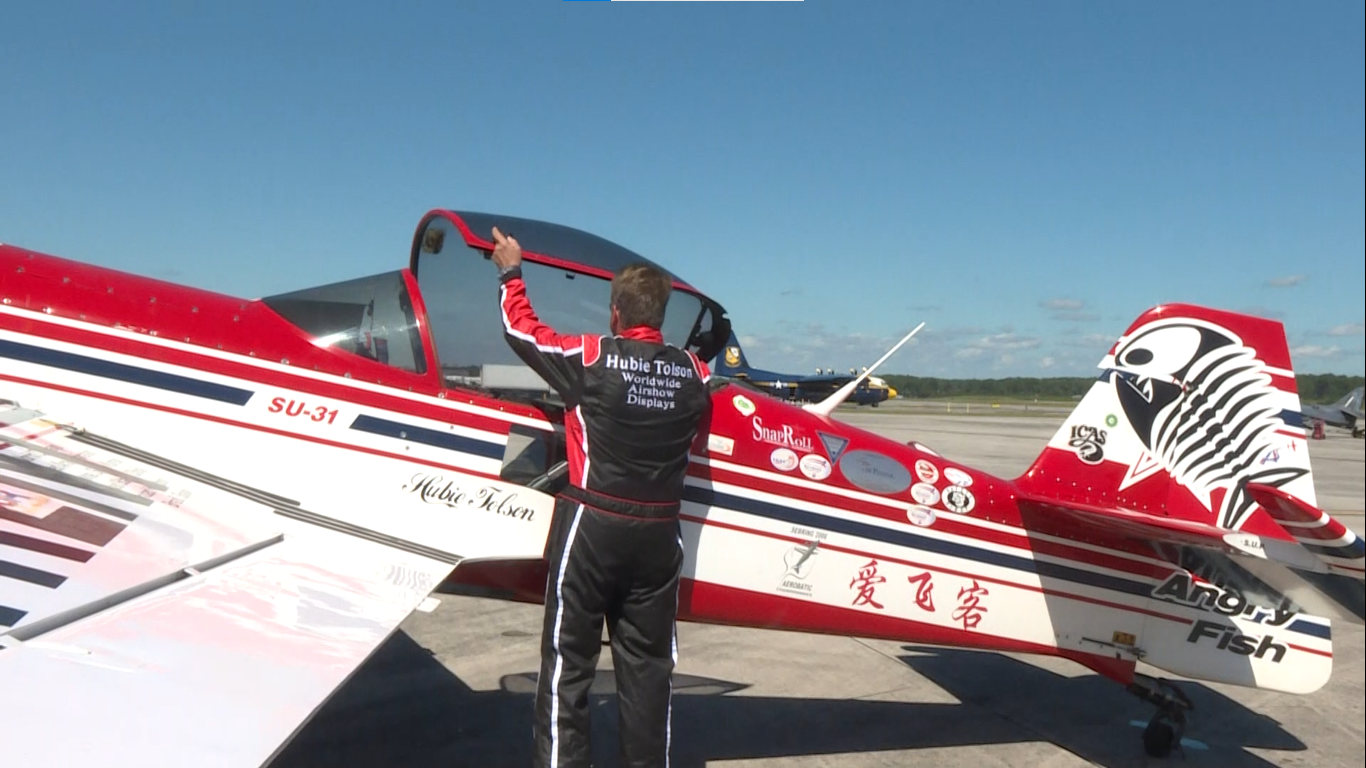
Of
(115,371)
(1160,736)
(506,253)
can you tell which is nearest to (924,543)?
(1160,736)

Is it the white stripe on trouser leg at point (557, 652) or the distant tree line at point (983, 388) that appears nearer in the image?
the white stripe on trouser leg at point (557, 652)

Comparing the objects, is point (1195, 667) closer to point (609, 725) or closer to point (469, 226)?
point (609, 725)

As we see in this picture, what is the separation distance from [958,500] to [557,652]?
2385 millimetres

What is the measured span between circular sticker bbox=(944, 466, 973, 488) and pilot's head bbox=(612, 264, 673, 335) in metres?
2.12

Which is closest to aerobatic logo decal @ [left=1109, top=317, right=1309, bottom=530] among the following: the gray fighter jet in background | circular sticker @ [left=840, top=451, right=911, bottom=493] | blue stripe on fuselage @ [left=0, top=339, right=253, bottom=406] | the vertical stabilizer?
the vertical stabilizer

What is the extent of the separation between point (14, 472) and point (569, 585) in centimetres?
200

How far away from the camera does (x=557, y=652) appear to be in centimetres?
312

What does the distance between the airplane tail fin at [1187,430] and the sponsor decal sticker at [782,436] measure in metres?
1.37

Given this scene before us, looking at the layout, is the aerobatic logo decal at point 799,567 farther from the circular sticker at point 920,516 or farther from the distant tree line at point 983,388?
the distant tree line at point 983,388

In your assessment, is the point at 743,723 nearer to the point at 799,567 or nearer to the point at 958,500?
the point at 799,567

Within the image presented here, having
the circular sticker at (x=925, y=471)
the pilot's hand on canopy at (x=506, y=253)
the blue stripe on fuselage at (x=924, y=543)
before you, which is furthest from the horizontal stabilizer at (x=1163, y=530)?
the pilot's hand on canopy at (x=506, y=253)

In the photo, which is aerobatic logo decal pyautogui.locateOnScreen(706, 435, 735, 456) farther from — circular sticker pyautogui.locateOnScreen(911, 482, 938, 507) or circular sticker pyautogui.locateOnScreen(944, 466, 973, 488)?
circular sticker pyautogui.locateOnScreen(944, 466, 973, 488)

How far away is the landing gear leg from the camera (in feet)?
15.7

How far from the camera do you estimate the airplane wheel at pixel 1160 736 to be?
4.77 meters
